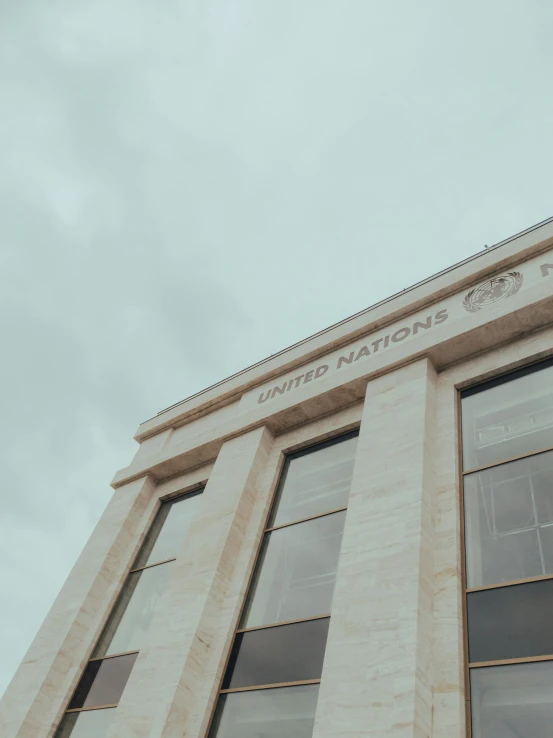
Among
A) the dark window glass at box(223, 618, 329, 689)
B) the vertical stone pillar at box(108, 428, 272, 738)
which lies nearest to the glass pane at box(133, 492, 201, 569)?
the vertical stone pillar at box(108, 428, 272, 738)

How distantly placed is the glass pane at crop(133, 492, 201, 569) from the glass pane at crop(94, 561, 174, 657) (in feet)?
1.30

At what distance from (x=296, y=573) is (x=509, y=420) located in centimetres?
482

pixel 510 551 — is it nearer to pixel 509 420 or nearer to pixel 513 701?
pixel 513 701

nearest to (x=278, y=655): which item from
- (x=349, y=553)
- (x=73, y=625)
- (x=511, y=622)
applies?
(x=349, y=553)

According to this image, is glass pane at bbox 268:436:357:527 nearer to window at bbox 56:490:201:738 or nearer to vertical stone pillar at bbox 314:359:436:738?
vertical stone pillar at bbox 314:359:436:738

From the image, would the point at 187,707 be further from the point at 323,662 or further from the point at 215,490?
the point at 215,490

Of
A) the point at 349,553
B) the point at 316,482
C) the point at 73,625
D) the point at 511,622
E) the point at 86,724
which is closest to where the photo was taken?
the point at 511,622

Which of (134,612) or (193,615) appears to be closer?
(193,615)

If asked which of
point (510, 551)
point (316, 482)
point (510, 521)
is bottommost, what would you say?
point (510, 551)

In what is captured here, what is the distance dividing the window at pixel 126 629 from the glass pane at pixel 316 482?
9.93 ft

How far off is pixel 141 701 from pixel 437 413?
24.1 feet

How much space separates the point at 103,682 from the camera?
11.8 m

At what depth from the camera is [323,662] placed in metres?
8.48

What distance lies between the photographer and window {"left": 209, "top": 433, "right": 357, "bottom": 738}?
8.86 meters
